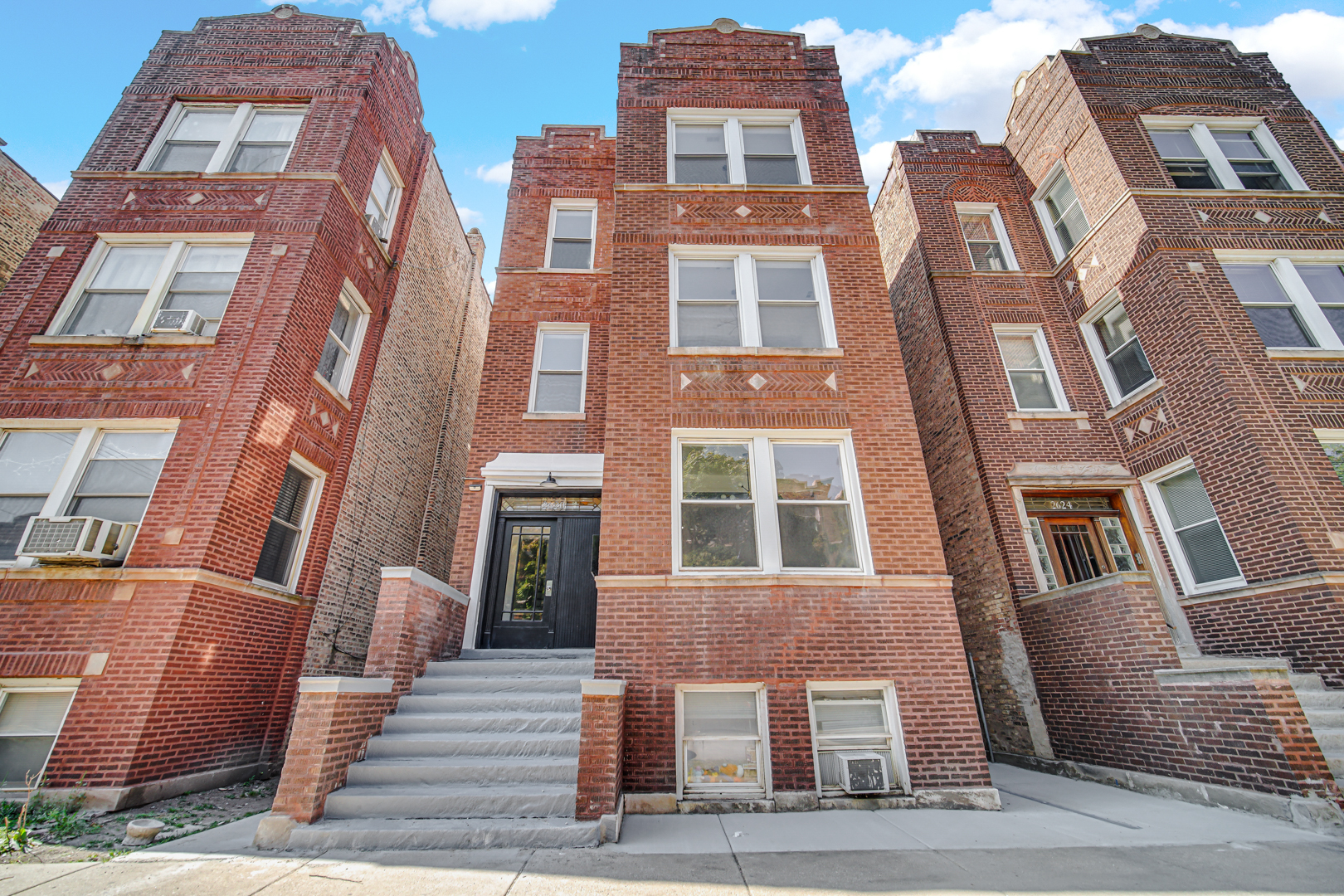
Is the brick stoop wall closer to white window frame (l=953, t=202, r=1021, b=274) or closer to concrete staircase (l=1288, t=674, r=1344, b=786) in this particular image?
concrete staircase (l=1288, t=674, r=1344, b=786)

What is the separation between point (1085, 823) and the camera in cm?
489

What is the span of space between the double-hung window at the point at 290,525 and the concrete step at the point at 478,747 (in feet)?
12.7

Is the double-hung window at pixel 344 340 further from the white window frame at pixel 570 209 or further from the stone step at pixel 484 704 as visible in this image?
the stone step at pixel 484 704

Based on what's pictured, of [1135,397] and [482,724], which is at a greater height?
[1135,397]

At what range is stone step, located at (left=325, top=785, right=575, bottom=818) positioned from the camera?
4.57 metres

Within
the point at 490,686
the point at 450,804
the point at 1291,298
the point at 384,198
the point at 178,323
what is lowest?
the point at 450,804

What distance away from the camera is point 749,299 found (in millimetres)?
8094

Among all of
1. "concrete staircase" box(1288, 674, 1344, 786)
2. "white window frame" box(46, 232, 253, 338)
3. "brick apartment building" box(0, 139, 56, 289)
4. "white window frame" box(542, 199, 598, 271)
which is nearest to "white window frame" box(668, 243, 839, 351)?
"white window frame" box(542, 199, 598, 271)

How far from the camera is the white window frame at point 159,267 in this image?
8047 mm

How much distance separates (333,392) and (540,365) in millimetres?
3404

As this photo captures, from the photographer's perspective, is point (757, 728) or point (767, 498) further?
point (767, 498)

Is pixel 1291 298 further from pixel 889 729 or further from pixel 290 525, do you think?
pixel 290 525

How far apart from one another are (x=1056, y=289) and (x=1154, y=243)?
6.67ft

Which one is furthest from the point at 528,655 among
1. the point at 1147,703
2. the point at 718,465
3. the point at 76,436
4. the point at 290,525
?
the point at 1147,703
